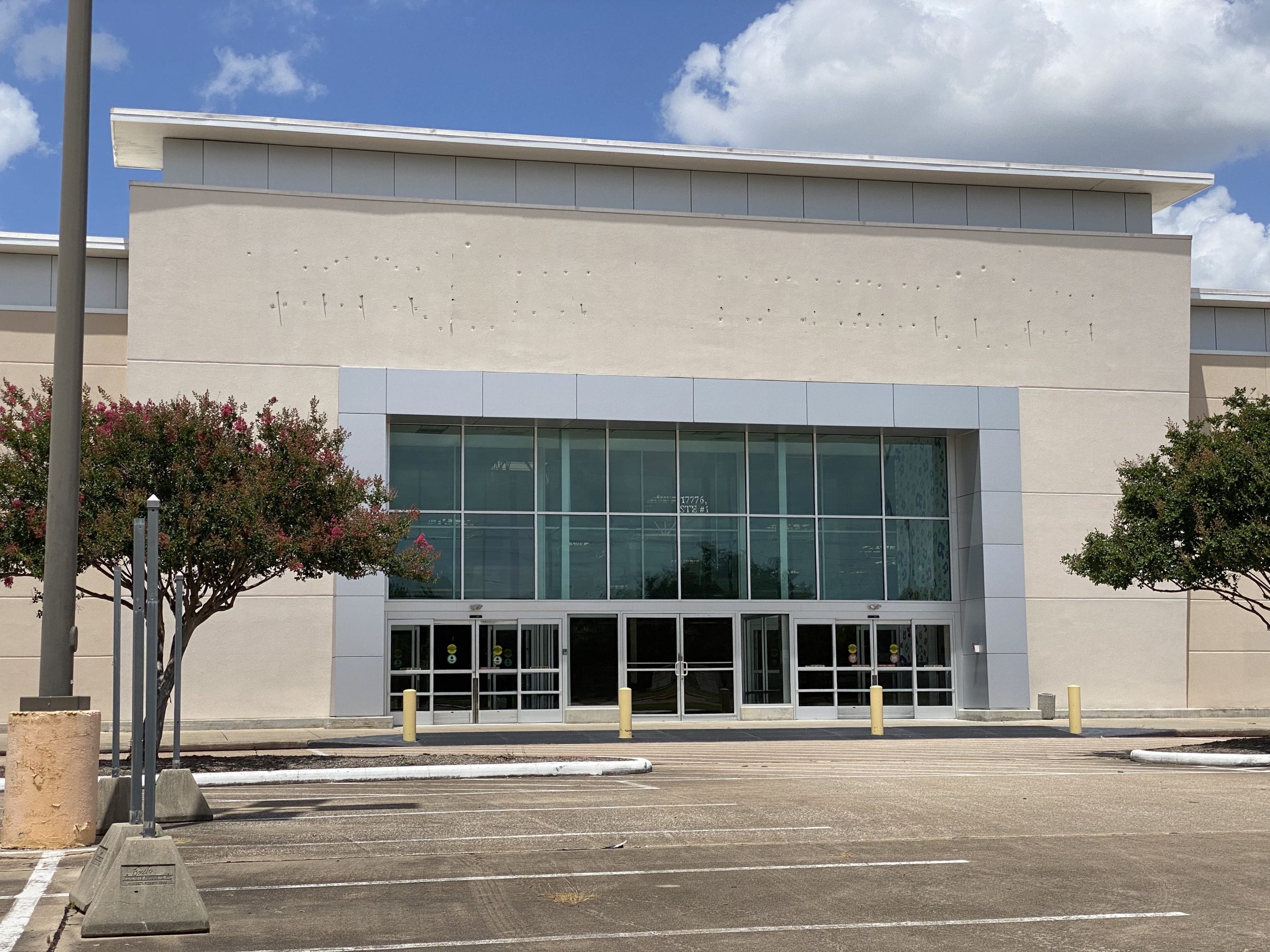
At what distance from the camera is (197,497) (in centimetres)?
1933

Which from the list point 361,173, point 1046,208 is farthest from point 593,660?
point 1046,208

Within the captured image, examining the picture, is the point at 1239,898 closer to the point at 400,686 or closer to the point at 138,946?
the point at 138,946

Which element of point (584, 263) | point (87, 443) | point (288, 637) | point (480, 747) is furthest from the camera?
point (584, 263)

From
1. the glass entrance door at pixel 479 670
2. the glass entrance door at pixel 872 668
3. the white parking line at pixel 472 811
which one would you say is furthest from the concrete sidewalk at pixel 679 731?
the white parking line at pixel 472 811

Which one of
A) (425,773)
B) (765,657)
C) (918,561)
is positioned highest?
(918,561)

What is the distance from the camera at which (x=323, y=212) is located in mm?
29266

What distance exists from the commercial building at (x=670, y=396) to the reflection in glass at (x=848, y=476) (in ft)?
0.26

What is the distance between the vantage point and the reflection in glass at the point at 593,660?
30.2 meters

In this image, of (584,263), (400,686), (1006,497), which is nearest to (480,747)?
(400,686)

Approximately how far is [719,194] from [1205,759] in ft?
55.9

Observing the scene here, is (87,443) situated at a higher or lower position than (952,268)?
lower

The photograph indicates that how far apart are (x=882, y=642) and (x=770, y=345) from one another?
24.0 feet

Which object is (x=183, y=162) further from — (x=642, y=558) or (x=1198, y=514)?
(x=1198, y=514)

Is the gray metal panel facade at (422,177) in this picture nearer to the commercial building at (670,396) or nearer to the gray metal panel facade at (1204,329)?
the commercial building at (670,396)
